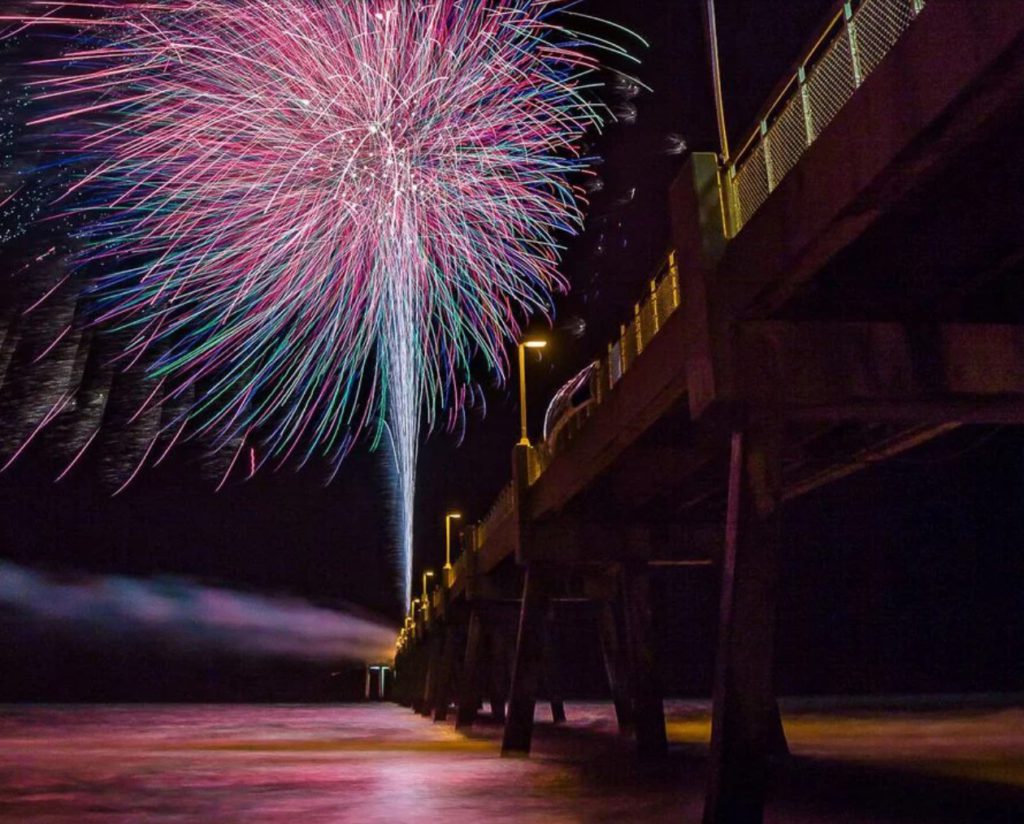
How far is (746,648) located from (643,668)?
12849 mm

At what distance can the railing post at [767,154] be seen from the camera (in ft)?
37.8

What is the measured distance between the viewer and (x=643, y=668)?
23828 millimetres

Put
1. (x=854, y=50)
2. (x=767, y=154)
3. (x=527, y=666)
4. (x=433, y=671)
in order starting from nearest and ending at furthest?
(x=854, y=50)
(x=767, y=154)
(x=527, y=666)
(x=433, y=671)

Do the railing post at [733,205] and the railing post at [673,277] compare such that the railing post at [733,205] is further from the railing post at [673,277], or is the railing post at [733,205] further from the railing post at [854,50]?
the railing post at [854,50]

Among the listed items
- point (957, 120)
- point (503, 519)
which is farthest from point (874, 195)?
point (503, 519)

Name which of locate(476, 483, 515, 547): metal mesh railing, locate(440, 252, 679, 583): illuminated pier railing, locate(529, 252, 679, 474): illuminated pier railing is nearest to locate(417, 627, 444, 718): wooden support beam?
locate(476, 483, 515, 547): metal mesh railing

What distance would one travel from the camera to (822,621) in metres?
65.5

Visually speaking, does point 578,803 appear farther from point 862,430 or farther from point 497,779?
point 862,430

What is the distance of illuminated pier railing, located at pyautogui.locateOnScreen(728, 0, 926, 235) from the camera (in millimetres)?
9211

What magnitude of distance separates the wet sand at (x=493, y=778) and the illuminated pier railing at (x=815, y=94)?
7089 mm

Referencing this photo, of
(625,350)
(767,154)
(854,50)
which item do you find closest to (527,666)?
(625,350)

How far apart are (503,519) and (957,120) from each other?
22331 millimetres

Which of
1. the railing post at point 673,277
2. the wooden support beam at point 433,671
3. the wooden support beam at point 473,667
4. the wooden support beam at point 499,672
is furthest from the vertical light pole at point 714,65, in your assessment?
the wooden support beam at point 433,671

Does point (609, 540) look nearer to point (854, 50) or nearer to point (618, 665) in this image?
point (618, 665)
